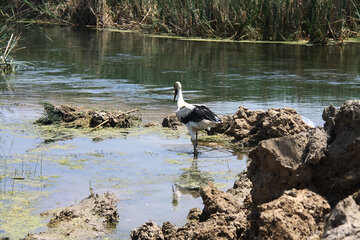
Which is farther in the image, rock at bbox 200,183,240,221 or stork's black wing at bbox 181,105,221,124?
stork's black wing at bbox 181,105,221,124

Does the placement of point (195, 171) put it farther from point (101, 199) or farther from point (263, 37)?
point (263, 37)

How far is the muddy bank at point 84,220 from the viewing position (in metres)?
5.66

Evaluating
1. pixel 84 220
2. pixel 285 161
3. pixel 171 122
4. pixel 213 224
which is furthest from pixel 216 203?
pixel 171 122

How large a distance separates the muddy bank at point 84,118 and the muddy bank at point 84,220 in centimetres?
400

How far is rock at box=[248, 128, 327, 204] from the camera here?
496 cm

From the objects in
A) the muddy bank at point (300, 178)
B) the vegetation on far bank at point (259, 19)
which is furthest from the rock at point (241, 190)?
the vegetation on far bank at point (259, 19)

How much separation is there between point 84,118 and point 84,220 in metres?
4.84

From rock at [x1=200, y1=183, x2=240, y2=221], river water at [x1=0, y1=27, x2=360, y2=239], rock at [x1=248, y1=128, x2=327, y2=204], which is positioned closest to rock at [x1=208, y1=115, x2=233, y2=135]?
river water at [x1=0, y1=27, x2=360, y2=239]

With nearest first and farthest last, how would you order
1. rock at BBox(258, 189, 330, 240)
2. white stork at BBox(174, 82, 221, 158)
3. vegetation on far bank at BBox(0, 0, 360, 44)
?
rock at BBox(258, 189, 330, 240) → white stork at BBox(174, 82, 221, 158) → vegetation on far bank at BBox(0, 0, 360, 44)

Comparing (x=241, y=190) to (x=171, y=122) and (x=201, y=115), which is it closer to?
(x=201, y=115)

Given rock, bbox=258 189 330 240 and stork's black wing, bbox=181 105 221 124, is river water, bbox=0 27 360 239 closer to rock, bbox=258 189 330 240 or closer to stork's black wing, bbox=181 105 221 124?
stork's black wing, bbox=181 105 221 124

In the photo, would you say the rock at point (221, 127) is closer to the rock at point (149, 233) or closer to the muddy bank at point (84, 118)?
the muddy bank at point (84, 118)

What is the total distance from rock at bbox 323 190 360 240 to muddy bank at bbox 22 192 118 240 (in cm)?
244

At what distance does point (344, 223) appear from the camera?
380cm
